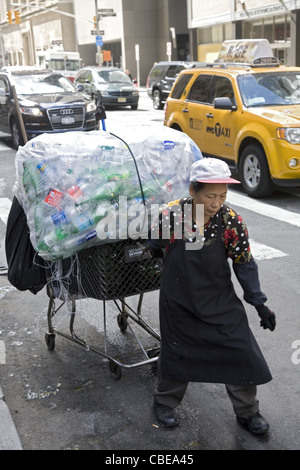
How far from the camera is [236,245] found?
329cm

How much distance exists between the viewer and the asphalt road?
3455 mm

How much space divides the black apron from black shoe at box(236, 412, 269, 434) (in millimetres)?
273

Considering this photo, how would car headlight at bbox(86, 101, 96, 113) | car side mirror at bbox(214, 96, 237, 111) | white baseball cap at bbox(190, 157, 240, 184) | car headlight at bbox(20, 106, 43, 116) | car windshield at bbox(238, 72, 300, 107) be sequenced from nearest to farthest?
white baseball cap at bbox(190, 157, 240, 184), car side mirror at bbox(214, 96, 237, 111), car windshield at bbox(238, 72, 300, 107), car headlight at bbox(20, 106, 43, 116), car headlight at bbox(86, 101, 96, 113)

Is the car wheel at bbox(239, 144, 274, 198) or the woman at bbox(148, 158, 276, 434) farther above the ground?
the woman at bbox(148, 158, 276, 434)

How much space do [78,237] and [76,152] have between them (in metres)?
0.50

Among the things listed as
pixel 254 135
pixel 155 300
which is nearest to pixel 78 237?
pixel 155 300

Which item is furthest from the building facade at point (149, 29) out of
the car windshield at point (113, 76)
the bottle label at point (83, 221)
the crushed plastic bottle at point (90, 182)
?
the bottle label at point (83, 221)

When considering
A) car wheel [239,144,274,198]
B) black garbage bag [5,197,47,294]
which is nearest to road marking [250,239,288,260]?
car wheel [239,144,274,198]

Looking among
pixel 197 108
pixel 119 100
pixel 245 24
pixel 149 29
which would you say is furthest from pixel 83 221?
pixel 149 29

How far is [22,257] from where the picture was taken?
4.03 metres

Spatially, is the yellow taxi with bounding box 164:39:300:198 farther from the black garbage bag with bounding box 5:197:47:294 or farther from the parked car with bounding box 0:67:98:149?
the black garbage bag with bounding box 5:197:47:294

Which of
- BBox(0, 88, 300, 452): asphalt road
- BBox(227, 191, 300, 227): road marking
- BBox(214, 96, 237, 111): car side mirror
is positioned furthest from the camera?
BBox(214, 96, 237, 111): car side mirror

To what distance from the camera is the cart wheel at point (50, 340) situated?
4613 mm

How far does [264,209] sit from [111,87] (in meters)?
19.3
